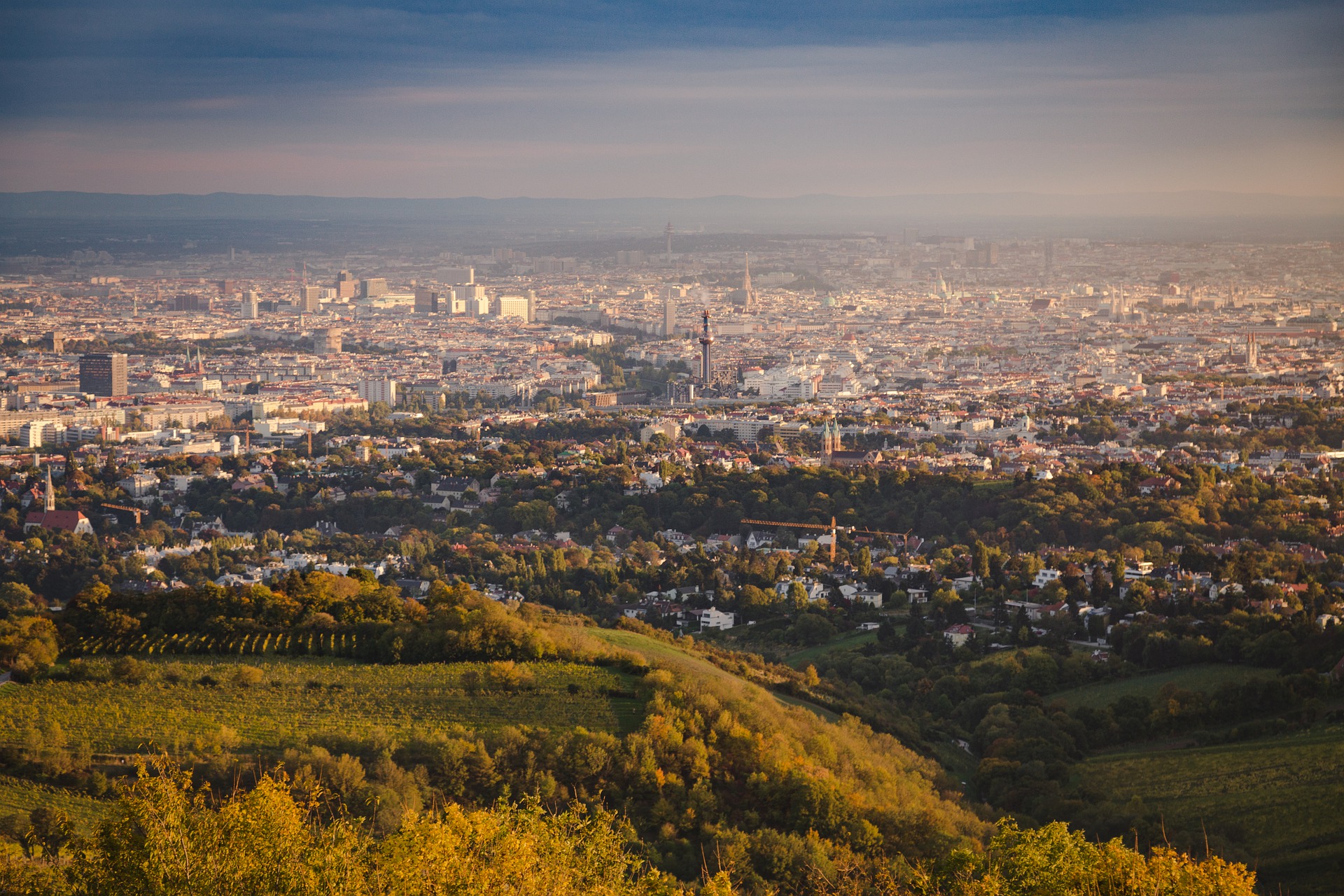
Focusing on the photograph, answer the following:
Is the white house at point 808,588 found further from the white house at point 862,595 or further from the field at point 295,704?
the field at point 295,704

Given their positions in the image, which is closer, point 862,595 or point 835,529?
point 862,595

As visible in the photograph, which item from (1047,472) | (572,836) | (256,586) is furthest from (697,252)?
(572,836)

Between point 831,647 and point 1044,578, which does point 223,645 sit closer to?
point 831,647

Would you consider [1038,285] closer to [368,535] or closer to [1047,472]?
[1047,472]

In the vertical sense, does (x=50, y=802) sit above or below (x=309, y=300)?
below

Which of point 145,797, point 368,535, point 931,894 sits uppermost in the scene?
point 145,797

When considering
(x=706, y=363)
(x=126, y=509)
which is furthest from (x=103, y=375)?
(x=126, y=509)
